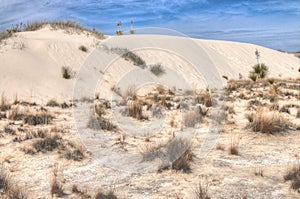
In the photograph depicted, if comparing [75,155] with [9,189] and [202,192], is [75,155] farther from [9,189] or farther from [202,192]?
[202,192]

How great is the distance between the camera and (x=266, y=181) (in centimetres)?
471

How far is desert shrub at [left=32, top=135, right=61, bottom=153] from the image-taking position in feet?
20.8

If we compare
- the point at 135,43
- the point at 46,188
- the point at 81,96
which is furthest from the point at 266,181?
the point at 135,43

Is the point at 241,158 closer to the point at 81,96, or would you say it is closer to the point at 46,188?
the point at 46,188

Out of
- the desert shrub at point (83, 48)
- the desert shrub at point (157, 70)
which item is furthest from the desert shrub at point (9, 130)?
the desert shrub at point (157, 70)

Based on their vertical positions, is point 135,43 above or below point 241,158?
above

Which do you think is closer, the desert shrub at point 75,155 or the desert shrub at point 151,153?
Answer: the desert shrub at point 151,153

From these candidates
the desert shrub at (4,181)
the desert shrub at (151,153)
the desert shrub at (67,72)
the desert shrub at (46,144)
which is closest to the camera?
the desert shrub at (4,181)

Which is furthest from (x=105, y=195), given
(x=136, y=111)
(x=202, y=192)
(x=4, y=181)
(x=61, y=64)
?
(x=61, y=64)

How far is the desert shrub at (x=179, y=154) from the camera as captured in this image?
5296mm

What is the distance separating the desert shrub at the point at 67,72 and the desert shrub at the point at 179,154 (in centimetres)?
1062

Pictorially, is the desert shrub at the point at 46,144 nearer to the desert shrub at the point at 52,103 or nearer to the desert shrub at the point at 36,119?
the desert shrub at the point at 36,119

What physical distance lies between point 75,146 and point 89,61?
1249 centimetres

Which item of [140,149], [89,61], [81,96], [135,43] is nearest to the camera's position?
[140,149]
